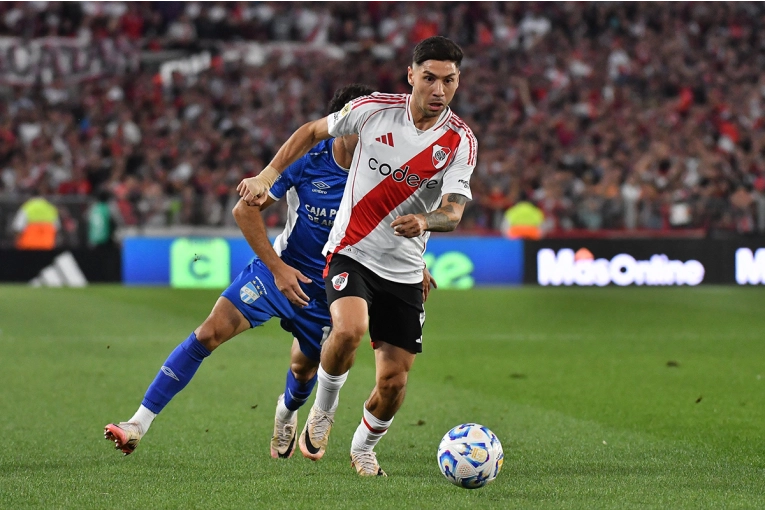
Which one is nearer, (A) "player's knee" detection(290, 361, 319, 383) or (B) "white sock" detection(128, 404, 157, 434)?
(B) "white sock" detection(128, 404, 157, 434)

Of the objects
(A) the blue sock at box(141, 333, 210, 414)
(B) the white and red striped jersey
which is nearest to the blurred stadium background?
(A) the blue sock at box(141, 333, 210, 414)

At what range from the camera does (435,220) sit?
5195mm

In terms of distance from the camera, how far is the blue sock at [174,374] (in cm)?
580

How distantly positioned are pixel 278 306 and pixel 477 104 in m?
19.6

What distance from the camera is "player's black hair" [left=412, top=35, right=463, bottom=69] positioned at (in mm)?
5398

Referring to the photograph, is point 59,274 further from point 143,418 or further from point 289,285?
point 289,285

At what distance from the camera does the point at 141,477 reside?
17.6ft

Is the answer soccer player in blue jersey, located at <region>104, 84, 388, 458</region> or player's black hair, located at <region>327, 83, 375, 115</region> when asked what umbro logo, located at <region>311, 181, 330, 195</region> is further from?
player's black hair, located at <region>327, 83, 375, 115</region>

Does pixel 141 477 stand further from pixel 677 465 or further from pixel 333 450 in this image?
pixel 677 465

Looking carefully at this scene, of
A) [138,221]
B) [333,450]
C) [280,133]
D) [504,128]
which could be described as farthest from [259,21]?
[333,450]

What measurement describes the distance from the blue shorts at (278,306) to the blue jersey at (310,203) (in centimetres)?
13

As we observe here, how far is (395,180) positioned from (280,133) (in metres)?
18.3

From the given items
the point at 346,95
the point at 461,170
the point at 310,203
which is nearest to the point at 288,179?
the point at 310,203

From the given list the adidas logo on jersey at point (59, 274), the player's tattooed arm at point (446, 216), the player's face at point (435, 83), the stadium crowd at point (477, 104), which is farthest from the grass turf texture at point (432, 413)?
the stadium crowd at point (477, 104)
